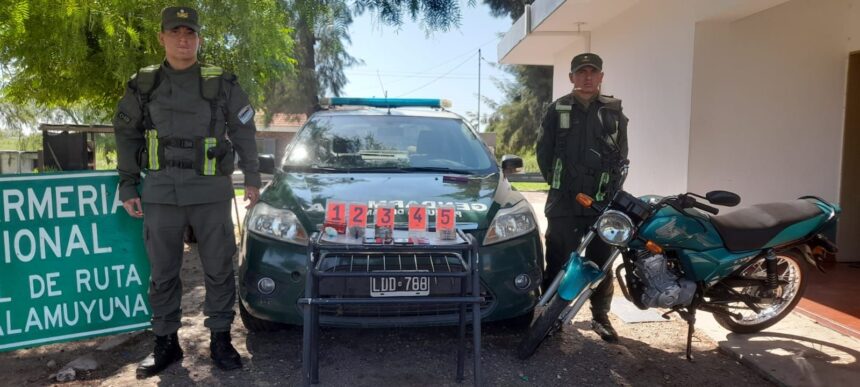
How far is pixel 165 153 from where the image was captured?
318 cm

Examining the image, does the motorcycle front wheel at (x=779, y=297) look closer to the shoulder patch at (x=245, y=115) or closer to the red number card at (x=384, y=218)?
the red number card at (x=384, y=218)

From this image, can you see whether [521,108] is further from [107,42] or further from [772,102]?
[107,42]

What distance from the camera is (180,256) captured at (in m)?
3.34

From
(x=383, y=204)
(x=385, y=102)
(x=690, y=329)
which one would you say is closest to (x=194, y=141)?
(x=383, y=204)

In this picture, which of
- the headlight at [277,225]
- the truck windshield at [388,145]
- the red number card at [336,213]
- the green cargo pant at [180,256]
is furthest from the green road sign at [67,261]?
the red number card at [336,213]

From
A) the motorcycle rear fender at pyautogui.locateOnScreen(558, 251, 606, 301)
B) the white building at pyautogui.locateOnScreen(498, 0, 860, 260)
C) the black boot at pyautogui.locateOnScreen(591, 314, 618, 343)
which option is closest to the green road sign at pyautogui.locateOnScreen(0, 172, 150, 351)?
the motorcycle rear fender at pyautogui.locateOnScreen(558, 251, 606, 301)

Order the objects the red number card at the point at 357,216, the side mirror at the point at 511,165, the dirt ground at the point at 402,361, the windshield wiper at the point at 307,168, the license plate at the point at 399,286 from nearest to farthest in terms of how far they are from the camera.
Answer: the red number card at the point at 357,216, the license plate at the point at 399,286, the dirt ground at the point at 402,361, the windshield wiper at the point at 307,168, the side mirror at the point at 511,165

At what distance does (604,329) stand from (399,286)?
1.67 meters

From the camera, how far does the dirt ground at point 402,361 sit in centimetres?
321

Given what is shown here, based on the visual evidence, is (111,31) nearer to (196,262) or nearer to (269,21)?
(269,21)

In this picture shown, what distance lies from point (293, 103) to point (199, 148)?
21689 mm

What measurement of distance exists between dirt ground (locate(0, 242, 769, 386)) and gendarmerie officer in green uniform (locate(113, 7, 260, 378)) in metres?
0.19

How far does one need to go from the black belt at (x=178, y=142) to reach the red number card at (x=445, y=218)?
142 centimetres

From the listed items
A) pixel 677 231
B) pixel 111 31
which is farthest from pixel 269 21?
pixel 677 231
